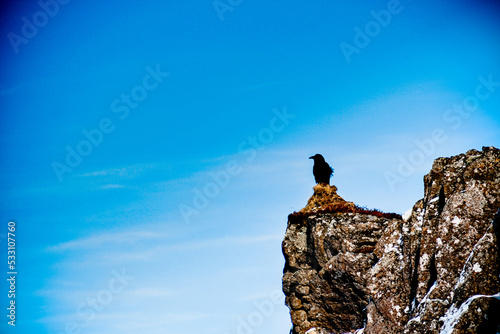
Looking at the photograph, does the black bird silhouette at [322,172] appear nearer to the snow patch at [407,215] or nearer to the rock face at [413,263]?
the rock face at [413,263]

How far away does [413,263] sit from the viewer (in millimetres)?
17578

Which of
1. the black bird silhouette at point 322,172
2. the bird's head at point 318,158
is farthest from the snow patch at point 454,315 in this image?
the bird's head at point 318,158

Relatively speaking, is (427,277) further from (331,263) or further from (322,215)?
(322,215)

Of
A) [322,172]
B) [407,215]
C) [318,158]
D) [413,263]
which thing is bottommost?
[413,263]

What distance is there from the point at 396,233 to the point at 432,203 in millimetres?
2551

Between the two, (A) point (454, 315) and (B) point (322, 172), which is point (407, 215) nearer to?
(A) point (454, 315)

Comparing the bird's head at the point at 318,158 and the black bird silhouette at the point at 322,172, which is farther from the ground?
the bird's head at the point at 318,158

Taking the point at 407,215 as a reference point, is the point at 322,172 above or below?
above

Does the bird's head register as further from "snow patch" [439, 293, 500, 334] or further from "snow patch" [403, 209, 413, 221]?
"snow patch" [439, 293, 500, 334]

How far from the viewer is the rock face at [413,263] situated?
13625 millimetres

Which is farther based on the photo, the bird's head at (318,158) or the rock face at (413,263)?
the bird's head at (318,158)

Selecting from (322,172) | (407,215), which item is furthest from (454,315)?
(322,172)

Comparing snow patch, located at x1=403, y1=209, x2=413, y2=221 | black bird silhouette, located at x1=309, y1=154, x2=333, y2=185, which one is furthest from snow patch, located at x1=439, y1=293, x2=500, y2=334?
black bird silhouette, located at x1=309, y1=154, x2=333, y2=185

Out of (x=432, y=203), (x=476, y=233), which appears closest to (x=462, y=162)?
(x=432, y=203)
